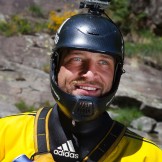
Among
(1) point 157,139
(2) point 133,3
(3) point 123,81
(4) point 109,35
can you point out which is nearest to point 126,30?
(2) point 133,3

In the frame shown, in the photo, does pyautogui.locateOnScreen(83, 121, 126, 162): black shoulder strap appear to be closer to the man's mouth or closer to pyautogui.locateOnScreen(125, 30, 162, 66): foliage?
the man's mouth

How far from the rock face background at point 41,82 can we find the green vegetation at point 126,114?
0.15m

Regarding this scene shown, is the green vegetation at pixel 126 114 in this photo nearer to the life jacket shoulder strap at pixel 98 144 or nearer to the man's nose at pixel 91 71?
the life jacket shoulder strap at pixel 98 144

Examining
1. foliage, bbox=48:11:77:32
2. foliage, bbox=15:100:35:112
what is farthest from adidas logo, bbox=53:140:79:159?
foliage, bbox=48:11:77:32

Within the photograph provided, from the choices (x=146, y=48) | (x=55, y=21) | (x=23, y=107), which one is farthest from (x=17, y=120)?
(x=55, y=21)

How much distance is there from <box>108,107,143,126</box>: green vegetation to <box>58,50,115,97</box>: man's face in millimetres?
7506

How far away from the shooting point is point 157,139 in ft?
29.1

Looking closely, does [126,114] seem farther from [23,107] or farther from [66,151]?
[66,151]

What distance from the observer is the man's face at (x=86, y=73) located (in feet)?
6.37

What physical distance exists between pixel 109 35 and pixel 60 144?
51 cm

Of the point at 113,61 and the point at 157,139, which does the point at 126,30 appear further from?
the point at 113,61

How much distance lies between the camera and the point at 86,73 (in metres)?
1.94

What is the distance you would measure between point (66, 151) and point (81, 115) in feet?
0.54

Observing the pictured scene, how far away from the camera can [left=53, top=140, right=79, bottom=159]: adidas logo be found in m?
1.97
